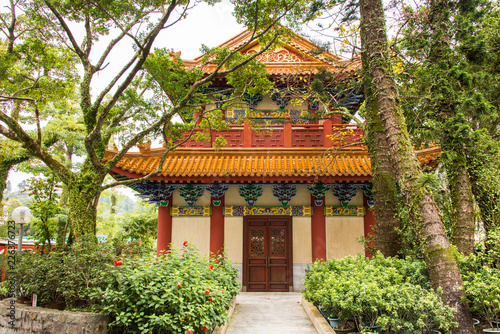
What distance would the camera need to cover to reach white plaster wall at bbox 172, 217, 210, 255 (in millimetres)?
9586

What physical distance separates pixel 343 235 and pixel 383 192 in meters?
3.61

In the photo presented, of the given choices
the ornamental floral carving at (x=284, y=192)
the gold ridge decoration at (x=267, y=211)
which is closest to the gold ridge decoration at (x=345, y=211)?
the gold ridge decoration at (x=267, y=211)

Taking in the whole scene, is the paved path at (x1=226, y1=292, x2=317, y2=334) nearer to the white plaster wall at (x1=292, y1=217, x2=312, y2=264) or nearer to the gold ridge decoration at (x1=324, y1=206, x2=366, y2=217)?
the white plaster wall at (x1=292, y1=217, x2=312, y2=264)

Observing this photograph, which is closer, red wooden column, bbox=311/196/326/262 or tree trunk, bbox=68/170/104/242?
tree trunk, bbox=68/170/104/242

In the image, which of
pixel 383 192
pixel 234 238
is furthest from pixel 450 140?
pixel 234 238

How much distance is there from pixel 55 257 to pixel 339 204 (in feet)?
22.6

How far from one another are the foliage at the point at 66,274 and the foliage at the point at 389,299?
3.39m

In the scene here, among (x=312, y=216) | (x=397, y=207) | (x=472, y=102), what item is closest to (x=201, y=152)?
(x=312, y=216)

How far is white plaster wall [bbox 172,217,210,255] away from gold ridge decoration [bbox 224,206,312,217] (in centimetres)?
71

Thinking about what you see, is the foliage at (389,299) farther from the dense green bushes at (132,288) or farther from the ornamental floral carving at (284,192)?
the ornamental floral carving at (284,192)

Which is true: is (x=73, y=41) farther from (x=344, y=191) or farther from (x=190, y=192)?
(x=344, y=191)

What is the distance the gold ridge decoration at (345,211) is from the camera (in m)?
9.60

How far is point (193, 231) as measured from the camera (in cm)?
962

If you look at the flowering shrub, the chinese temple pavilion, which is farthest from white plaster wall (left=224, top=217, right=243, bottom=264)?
the flowering shrub
